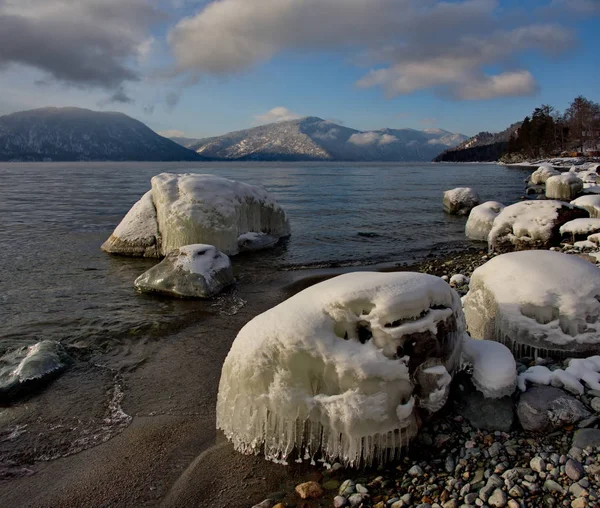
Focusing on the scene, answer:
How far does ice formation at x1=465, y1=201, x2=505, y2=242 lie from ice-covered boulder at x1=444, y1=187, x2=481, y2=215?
288 inches

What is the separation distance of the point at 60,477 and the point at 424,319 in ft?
15.0

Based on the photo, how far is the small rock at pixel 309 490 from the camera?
4408mm

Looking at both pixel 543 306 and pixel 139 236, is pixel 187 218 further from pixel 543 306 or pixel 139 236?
pixel 543 306

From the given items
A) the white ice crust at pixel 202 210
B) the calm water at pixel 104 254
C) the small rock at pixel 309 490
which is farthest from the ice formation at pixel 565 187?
the small rock at pixel 309 490

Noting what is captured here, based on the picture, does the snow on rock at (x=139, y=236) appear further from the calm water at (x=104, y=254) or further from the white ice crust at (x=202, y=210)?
the calm water at (x=104, y=254)

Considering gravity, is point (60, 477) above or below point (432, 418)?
below

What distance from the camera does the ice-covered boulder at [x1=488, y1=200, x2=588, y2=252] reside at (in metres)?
15.6

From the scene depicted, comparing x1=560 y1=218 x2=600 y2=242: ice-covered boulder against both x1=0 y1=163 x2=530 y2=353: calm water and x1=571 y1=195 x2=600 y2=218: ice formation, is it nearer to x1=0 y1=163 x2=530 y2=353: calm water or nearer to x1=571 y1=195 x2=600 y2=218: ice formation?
x1=571 y1=195 x2=600 y2=218: ice formation

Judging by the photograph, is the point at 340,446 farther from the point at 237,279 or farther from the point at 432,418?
the point at 237,279

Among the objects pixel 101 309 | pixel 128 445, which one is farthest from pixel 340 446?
pixel 101 309

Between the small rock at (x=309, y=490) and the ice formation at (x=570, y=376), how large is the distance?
2811 mm

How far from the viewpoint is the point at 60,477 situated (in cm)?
497

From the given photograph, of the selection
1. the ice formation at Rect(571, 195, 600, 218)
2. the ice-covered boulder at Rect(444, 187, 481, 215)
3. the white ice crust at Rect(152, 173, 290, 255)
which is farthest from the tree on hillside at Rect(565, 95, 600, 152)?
the white ice crust at Rect(152, 173, 290, 255)

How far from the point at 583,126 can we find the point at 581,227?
337 ft
